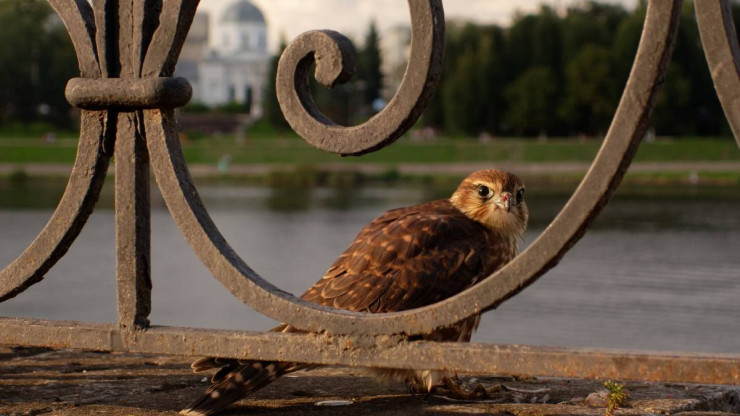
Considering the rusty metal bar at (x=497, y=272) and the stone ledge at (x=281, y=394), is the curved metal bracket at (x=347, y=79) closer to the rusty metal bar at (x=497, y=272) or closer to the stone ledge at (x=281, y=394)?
the rusty metal bar at (x=497, y=272)

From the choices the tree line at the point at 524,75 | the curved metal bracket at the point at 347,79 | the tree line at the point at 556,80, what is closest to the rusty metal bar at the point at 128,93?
the curved metal bracket at the point at 347,79

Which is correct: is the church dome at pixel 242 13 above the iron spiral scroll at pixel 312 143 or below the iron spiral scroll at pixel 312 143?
above

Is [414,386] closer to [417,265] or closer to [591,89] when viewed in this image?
[417,265]

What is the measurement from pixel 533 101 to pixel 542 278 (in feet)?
136

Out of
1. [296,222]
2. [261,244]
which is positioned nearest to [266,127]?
[296,222]

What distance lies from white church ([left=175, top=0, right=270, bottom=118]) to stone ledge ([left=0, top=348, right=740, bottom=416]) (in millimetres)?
117813

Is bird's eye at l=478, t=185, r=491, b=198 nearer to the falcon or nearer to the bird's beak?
the bird's beak

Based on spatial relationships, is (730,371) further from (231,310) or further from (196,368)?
(231,310)

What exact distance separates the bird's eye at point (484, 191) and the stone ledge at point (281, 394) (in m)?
1.00

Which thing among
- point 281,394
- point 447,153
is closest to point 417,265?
point 281,394

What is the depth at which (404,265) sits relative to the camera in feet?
10.0

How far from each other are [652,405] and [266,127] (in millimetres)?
84013

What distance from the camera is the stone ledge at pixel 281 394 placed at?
7.29 ft

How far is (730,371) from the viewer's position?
4.62 ft
